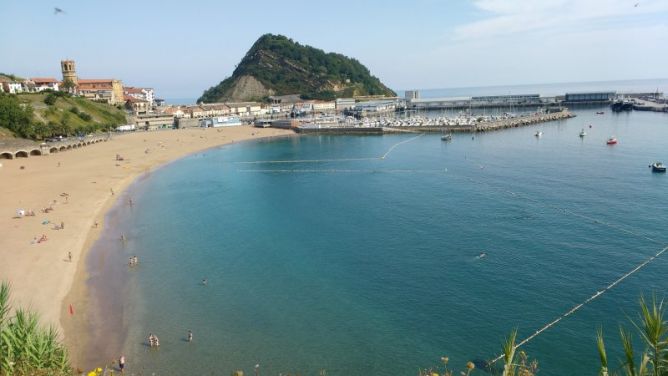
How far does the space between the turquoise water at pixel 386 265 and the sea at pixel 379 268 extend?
0.33ft

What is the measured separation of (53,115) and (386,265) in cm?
7232

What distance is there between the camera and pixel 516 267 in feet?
77.1

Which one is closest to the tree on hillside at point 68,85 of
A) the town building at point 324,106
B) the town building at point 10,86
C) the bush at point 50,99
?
the town building at point 10,86

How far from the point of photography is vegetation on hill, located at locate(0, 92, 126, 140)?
6356cm

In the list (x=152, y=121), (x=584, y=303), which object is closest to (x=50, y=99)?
(x=152, y=121)

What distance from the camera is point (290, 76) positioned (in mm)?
163000

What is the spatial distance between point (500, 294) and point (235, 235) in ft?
60.2

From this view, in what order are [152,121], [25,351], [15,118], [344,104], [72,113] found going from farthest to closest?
[344,104], [152,121], [72,113], [15,118], [25,351]

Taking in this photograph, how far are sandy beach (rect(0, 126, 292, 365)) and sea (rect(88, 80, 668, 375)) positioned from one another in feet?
4.60

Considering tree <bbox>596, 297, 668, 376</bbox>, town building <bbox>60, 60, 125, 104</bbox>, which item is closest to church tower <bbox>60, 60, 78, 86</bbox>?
town building <bbox>60, 60, 125, 104</bbox>

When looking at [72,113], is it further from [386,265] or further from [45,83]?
[386,265]

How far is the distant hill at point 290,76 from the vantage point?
157 metres

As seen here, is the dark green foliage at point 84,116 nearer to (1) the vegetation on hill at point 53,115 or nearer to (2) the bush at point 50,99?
(1) the vegetation on hill at point 53,115

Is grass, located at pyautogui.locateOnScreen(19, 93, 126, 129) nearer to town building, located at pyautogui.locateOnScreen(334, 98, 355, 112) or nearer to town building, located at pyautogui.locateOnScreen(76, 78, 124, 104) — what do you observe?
town building, located at pyautogui.locateOnScreen(76, 78, 124, 104)
